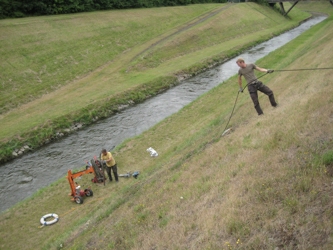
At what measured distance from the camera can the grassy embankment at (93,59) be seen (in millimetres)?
27250

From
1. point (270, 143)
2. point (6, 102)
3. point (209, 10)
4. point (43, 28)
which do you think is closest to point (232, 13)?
point (209, 10)

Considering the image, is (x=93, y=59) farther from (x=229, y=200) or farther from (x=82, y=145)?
(x=229, y=200)

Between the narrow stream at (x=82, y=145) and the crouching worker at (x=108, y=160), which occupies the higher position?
the crouching worker at (x=108, y=160)

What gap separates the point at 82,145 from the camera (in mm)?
23406

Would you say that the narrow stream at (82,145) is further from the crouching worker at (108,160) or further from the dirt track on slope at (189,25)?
the dirt track on slope at (189,25)

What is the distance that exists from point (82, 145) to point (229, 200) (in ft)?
55.9

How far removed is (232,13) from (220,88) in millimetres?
46416

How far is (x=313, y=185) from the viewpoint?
Result: 773 cm

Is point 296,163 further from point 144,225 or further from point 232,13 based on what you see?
point 232,13

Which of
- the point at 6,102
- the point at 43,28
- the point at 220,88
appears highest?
the point at 43,28

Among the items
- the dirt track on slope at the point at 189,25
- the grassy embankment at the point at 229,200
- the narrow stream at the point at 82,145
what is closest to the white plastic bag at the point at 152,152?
the narrow stream at the point at 82,145

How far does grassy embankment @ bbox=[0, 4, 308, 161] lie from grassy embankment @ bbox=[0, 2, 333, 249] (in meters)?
10.3

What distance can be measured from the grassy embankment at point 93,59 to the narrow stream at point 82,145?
1.29m

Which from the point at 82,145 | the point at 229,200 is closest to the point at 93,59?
the point at 82,145
